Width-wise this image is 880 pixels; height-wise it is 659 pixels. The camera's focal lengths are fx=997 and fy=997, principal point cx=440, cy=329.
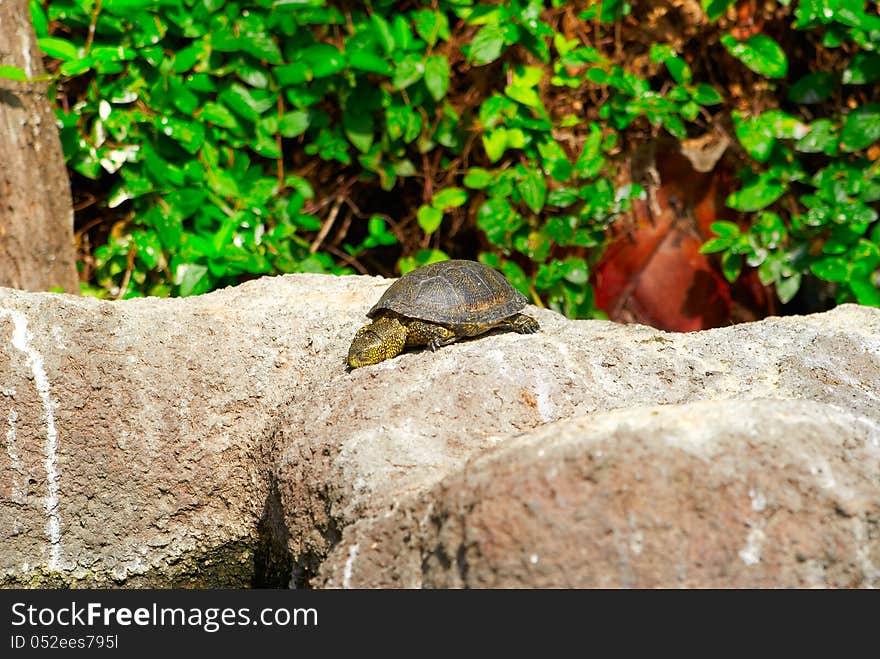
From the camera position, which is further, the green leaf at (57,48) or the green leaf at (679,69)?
the green leaf at (679,69)

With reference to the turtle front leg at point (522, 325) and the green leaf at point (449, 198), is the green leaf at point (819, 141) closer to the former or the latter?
the green leaf at point (449, 198)

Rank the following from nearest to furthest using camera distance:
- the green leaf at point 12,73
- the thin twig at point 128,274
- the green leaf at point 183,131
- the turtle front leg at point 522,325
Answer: the turtle front leg at point 522,325
the green leaf at point 12,73
the green leaf at point 183,131
the thin twig at point 128,274

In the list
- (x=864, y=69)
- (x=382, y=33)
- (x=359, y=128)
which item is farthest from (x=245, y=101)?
(x=864, y=69)

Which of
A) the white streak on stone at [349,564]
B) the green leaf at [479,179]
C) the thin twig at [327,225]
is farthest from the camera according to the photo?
the thin twig at [327,225]

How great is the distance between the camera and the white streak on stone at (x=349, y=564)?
279cm

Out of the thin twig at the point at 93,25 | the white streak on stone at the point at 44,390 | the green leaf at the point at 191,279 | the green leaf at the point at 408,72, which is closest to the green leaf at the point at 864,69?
the green leaf at the point at 408,72

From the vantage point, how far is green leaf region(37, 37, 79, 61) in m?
5.10

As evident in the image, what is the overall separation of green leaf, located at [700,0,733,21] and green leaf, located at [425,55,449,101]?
1.56 meters

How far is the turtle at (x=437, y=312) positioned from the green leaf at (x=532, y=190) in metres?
1.49

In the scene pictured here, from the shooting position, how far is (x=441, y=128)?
5.88 m

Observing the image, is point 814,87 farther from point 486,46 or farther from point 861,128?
point 486,46

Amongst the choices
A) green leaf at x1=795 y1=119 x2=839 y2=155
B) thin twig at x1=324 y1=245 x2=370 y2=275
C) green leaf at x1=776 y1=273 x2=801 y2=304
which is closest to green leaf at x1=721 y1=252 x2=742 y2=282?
green leaf at x1=776 y1=273 x2=801 y2=304

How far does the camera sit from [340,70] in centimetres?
559

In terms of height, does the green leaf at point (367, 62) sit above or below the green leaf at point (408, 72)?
above
